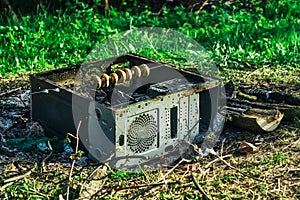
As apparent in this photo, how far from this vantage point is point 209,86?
5.18 meters

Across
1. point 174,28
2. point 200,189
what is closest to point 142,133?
point 200,189

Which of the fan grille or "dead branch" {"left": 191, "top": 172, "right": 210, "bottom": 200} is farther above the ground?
the fan grille

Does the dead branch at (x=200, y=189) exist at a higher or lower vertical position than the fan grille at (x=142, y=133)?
lower

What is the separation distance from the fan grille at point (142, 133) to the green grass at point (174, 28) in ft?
8.12

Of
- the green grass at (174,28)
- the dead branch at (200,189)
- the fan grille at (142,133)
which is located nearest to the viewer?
the dead branch at (200,189)

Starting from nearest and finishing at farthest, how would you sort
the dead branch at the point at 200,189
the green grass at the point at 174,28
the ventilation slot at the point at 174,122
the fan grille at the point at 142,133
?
the dead branch at the point at 200,189 → the fan grille at the point at 142,133 → the ventilation slot at the point at 174,122 → the green grass at the point at 174,28

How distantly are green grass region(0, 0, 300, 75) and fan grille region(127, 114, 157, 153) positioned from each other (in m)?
2.48

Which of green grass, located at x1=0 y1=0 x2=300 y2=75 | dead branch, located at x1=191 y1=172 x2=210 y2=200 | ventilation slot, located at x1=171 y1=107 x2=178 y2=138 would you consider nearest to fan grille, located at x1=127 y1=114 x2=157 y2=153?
ventilation slot, located at x1=171 y1=107 x2=178 y2=138

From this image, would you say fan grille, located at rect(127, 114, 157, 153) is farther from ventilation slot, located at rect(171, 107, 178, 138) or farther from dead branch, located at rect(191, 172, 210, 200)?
dead branch, located at rect(191, 172, 210, 200)

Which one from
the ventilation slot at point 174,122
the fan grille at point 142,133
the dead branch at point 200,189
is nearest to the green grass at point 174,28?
the ventilation slot at point 174,122

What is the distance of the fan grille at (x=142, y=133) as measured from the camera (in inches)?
187

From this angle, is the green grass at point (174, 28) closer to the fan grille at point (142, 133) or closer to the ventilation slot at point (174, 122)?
the ventilation slot at point (174, 122)

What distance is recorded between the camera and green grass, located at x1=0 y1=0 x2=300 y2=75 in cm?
729

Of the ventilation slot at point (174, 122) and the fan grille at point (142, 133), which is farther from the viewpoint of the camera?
the ventilation slot at point (174, 122)
